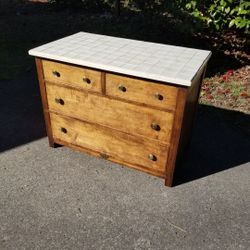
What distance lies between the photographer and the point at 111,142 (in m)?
3.60

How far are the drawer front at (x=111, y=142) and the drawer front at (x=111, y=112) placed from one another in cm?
9

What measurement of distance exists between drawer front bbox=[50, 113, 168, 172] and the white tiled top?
2.65 ft

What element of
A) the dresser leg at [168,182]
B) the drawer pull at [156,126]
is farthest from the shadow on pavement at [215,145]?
the drawer pull at [156,126]

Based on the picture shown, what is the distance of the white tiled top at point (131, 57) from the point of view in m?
2.90

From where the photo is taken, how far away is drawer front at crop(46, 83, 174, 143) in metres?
3.16

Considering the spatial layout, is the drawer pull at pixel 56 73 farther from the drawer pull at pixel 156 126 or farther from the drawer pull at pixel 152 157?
the drawer pull at pixel 152 157

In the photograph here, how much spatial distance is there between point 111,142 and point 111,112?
0.42 meters

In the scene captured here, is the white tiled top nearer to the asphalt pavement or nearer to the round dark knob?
the round dark knob

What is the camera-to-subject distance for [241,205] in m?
3.40

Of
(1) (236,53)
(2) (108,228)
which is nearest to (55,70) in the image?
(2) (108,228)

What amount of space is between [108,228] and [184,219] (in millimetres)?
810

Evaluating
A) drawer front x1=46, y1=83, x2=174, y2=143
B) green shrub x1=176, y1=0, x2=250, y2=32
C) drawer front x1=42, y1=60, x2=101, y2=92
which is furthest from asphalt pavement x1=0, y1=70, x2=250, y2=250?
green shrub x1=176, y1=0, x2=250, y2=32

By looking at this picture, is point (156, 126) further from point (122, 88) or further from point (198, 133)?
point (198, 133)

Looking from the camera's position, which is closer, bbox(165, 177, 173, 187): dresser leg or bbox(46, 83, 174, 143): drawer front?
bbox(46, 83, 174, 143): drawer front
